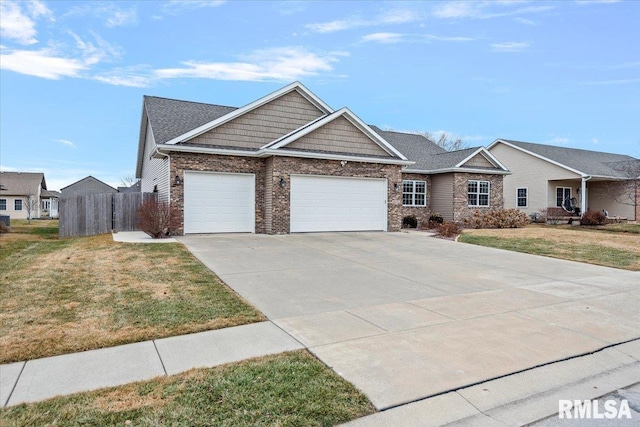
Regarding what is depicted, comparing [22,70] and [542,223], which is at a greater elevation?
[22,70]

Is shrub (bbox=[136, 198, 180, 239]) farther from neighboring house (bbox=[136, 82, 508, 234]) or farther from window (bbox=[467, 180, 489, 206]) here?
window (bbox=[467, 180, 489, 206])

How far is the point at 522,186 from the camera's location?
28.3m

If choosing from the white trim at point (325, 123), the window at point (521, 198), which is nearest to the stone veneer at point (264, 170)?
the white trim at point (325, 123)

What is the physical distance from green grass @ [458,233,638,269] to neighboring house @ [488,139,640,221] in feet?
43.9

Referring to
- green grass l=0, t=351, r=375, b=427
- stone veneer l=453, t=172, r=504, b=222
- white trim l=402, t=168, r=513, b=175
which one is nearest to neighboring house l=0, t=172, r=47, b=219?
white trim l=402, t=168, r=513, b=175

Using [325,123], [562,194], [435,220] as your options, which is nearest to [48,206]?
[325,123]

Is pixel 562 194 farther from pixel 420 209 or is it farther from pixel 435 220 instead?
pixel 420 209

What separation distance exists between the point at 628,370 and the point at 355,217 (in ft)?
42.2

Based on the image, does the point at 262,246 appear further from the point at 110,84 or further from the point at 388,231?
the point at 110,84

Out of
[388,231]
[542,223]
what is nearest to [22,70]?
[388,231]

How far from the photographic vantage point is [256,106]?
52.8ft

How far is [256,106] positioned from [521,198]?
835 inches

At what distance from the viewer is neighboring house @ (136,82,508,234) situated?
14.7 metres

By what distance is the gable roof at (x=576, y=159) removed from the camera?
26.4m
